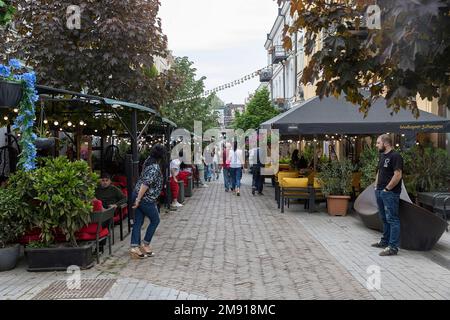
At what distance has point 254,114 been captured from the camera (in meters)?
36.8

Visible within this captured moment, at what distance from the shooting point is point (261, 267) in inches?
287

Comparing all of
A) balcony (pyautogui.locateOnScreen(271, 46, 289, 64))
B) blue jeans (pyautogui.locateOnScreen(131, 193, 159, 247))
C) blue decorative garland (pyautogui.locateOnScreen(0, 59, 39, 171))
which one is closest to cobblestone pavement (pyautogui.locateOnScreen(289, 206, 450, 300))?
blue jeans (pyautogui.locateOnScreen(131, 193, 159, 247))

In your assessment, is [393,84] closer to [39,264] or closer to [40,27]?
[39,264]

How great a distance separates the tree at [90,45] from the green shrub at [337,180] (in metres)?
4.99

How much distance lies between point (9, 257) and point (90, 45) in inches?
289

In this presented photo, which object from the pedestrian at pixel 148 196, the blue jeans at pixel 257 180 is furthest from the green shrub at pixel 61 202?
the blue jeans at pixel 257 180

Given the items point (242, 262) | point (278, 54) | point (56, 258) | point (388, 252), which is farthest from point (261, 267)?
point (278, 54)

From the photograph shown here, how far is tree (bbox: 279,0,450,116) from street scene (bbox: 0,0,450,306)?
1 centimetres

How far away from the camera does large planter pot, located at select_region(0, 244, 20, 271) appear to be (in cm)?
694

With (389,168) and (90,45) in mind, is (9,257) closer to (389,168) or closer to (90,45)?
(389,168)

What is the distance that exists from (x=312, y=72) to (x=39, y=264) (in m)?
4.43

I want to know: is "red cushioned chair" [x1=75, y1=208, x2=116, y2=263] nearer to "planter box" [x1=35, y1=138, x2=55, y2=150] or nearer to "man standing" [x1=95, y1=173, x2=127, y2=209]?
"planter box" [x1=35, y1=138, x2=55, y2=150]

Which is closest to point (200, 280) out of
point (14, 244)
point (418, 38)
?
point (14, 244)

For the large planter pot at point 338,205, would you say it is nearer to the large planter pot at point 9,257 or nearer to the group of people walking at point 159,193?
the group of people walking at point 159,193
